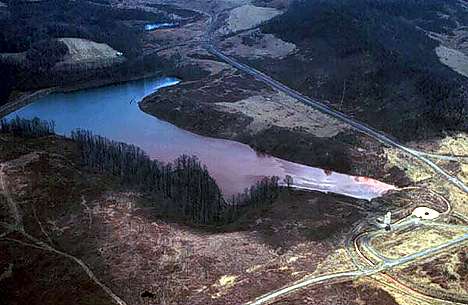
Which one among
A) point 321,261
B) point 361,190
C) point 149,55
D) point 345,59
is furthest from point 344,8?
point 321,261

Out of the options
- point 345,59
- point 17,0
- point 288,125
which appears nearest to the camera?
point 288,125

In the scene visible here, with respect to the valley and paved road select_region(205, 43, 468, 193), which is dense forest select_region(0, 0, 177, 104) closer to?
the valley

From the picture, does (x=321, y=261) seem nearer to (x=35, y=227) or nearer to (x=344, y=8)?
(x=35, y=227)

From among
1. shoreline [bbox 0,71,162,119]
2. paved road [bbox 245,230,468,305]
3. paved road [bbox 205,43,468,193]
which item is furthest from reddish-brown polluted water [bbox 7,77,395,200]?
paved road [bbox 245,230,468,305]

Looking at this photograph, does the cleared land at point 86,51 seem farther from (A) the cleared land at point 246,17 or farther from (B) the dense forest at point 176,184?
(B) the dense forest at point 176,184

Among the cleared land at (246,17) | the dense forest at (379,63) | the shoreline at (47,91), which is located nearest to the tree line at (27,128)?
the shoreline at (47,91)

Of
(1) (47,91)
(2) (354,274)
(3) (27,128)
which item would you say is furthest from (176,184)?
(1) (47,91)
